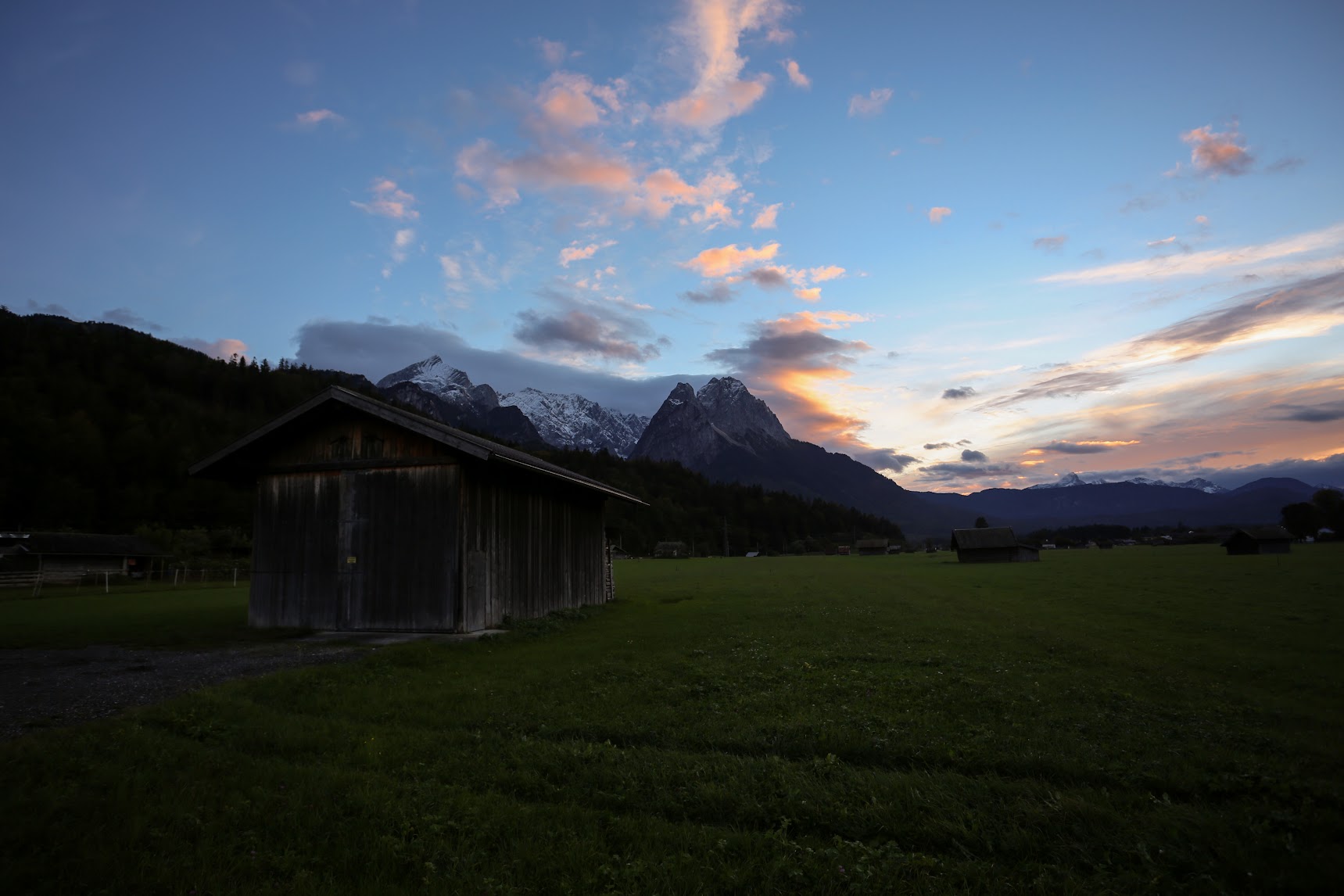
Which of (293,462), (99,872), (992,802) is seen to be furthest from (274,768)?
(293,462)

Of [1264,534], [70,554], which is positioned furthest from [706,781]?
[1264,534]

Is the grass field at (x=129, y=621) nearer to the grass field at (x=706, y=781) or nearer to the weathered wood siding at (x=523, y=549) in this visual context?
the weathered wood siding at (x=523, y=549)

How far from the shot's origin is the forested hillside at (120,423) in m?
78.7

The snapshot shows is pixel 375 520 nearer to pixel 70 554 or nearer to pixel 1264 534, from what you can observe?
pixel 70 554

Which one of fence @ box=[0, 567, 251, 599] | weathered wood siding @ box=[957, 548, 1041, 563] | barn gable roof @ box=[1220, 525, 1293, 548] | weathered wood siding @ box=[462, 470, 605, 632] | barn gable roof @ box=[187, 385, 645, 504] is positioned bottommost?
weathered wood siding @ box=[957, 548, 1041, 563]

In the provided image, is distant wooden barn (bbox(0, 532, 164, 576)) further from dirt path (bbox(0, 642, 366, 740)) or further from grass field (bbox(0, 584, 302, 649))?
dirt path (bbox(0, 642, 366, 740))

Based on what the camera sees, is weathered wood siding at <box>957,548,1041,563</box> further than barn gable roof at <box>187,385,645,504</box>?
Yes

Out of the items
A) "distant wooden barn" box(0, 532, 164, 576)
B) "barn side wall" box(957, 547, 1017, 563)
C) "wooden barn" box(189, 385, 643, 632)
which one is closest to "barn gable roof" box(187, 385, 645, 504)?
"wooden barn" box(189, 385, 643, 632)

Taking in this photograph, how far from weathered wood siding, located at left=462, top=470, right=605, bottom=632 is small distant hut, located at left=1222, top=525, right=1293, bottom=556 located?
86.5 metres

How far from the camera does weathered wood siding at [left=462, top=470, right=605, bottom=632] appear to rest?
18.5 meters

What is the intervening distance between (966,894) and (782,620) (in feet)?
54.4

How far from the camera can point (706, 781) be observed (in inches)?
269

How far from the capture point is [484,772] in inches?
280

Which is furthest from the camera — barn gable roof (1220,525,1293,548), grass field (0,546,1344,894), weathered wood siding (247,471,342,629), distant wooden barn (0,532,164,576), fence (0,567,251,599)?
barn gable roof (1220,525,1293,548)
